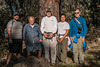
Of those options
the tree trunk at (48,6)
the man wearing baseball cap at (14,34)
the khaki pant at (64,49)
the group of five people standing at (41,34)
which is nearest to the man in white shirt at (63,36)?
the khaki pant at (64,49)

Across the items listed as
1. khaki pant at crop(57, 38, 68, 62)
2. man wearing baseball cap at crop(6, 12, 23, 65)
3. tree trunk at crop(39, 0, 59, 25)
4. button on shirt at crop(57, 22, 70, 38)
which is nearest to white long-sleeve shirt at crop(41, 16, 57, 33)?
tree trunk at crop(39, 0, 59, 25)

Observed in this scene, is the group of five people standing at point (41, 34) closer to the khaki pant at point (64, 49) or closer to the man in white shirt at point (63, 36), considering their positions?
the man in white shirt at point (63, 36)

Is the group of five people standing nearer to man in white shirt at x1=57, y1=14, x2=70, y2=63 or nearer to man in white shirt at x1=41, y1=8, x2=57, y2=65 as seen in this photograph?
man in white shirt at x1=41, y1=8, x2=57, y2=65

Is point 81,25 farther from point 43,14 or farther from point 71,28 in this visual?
point 43,14

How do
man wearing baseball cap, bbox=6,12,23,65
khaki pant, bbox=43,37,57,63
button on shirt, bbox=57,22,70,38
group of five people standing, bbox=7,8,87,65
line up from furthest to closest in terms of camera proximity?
button on shirt, bbox=57,22,70,38, khaki pant, bbox=43,37,57,63, group of five people standing, bbox=7,8,87,65, man wearing baseball cap, bbox=6,12,23,65

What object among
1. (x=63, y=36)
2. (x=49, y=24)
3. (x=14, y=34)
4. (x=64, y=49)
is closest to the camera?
(x=14, y=34)

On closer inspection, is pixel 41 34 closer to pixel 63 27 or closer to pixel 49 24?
pixel 49 24

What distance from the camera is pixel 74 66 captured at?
502cm

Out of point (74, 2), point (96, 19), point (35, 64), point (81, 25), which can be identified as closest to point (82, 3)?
point (74, 2)

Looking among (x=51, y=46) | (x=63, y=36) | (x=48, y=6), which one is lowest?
(x=51, y=46)

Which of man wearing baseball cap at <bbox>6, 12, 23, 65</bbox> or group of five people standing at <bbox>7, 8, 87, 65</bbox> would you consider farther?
group of five people standing at <bbox>7, 8, 87, 65</bbox>

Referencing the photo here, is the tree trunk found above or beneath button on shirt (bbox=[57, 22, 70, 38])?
above

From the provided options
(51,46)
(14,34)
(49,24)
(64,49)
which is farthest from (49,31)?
(14,34)

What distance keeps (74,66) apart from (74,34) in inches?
56.5
